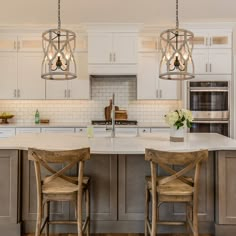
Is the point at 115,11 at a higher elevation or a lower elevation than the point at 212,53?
higher

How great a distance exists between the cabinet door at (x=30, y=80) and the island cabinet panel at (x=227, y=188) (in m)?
3.63

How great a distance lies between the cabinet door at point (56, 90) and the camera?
4938mm

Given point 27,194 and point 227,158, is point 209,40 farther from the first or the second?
point 27,194

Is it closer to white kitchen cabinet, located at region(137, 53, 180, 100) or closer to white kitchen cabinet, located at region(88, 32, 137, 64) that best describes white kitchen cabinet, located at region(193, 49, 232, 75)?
white kitchen cabinet, located at region(137, 53, 180, 100)

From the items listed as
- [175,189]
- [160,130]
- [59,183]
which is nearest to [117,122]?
[160,130]

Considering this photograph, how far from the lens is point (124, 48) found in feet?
15.7

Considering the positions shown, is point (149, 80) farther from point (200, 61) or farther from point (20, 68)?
point (20, 68)

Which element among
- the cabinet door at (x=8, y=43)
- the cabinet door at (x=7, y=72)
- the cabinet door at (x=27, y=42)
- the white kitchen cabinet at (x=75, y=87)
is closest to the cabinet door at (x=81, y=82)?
the white kitchen cabinet at (x=75, y=87)

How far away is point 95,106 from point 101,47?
124 centimetres

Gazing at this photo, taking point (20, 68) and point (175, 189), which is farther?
point (20, 68)

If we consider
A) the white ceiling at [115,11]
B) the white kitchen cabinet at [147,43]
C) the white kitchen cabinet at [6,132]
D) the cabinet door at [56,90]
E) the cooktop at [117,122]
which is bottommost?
the white kitchen cabinet at [6,132]

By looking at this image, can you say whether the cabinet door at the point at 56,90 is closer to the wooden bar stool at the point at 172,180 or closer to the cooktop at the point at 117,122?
the cooktop at the point at 117,122

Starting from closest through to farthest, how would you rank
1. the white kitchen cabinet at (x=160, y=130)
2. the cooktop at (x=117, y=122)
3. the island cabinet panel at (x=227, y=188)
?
the island cabinet panel at (x=227, y=188)
the white kitchen cabinet at (x=160, y=130)
the cooktop at (x=117, y=122)

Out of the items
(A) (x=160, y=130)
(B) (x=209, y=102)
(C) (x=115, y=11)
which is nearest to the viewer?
(C) (x=115, y=11)
